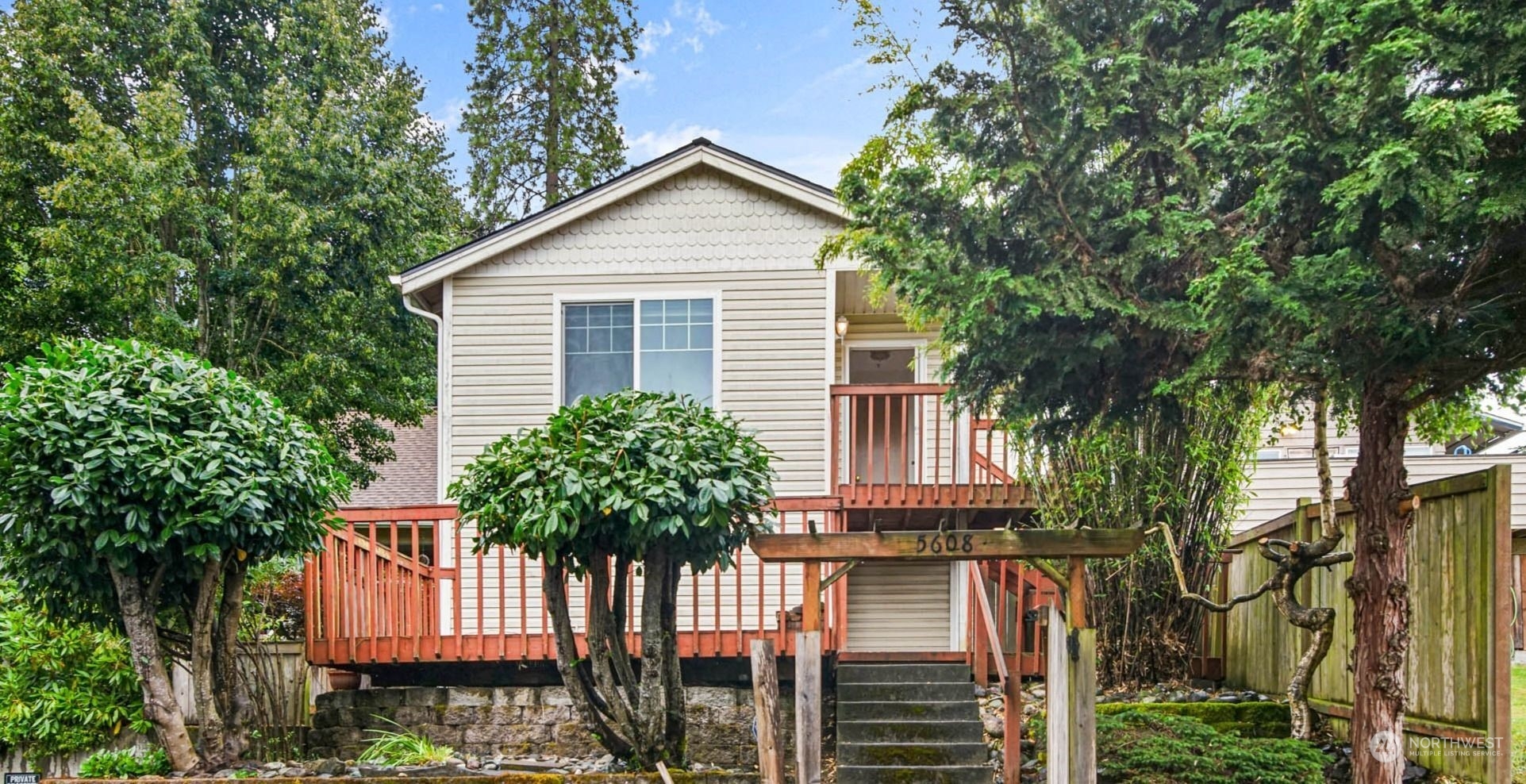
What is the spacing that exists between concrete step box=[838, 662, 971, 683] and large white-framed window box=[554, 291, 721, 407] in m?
2.73

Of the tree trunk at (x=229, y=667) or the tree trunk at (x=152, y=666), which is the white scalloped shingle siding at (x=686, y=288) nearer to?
the tree trunk at (x=229, y=667)

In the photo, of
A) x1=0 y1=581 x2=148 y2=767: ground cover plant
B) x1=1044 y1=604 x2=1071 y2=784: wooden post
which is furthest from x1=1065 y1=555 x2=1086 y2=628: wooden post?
x1=0 y1=581 x2=148 y2=767: ground cover plant

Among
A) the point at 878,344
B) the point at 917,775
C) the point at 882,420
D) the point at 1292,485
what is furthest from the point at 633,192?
the point at 1292,485

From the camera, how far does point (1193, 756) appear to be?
584 cm

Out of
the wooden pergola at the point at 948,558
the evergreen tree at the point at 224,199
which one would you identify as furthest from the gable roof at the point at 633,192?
the wooden pergola at the point at 948,558

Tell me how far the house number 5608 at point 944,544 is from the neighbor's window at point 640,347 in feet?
13.2

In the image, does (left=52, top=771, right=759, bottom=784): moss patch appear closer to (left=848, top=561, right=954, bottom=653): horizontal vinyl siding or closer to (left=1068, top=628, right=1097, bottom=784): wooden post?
(left=1068, top=628, right=1097, bottom=784): wooden post

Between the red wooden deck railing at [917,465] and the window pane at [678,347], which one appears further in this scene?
the window pane at [678,347]

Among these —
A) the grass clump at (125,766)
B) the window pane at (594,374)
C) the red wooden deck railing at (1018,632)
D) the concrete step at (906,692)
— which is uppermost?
the window pane at (594,374)

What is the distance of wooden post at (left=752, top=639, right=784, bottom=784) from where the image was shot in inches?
223

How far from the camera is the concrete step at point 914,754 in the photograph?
688 centimetres

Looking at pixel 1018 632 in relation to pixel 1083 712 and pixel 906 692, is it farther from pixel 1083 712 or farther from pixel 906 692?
pixel 1083 712

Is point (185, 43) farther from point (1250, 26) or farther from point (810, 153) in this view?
point (1250, 26)

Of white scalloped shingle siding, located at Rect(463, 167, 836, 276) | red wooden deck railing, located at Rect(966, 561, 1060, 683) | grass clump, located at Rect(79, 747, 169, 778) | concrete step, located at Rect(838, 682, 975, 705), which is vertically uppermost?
white scalloped shingle siding, located at Rect(463, 167, 836, 276)
